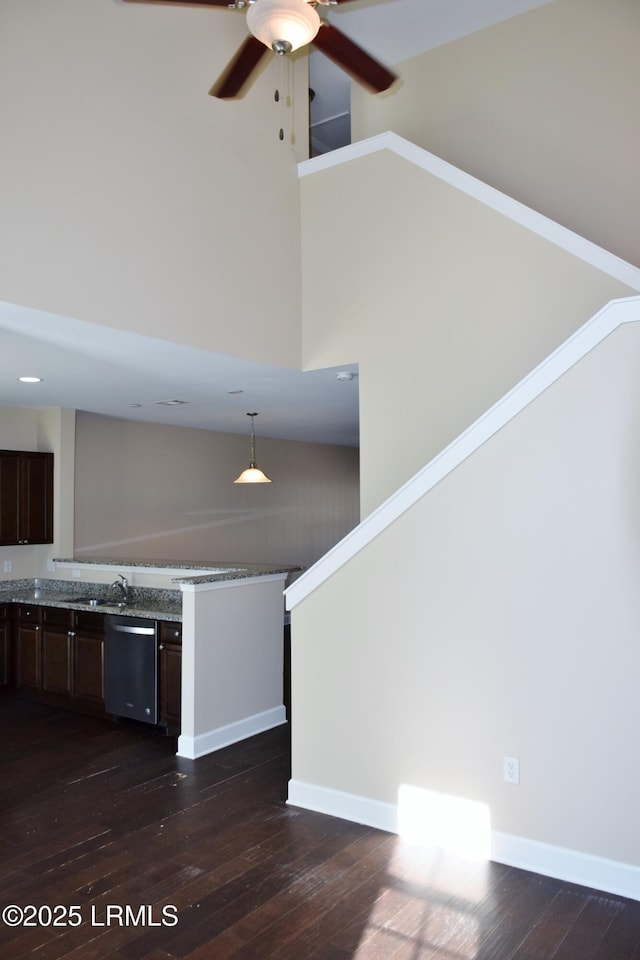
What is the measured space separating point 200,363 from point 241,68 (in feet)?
6.82

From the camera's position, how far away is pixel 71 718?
5.77 meters

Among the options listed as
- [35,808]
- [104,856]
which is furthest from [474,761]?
[35,808]

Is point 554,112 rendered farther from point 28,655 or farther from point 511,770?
point 28,655

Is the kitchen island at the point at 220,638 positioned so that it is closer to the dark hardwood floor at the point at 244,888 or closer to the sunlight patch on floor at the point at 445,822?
the dark hardwood floor at the point at 244,888

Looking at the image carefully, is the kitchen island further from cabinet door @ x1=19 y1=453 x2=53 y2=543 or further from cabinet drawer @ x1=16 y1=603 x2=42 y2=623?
cabinet door @ x1=19 y1=453 x2=53 y2=543

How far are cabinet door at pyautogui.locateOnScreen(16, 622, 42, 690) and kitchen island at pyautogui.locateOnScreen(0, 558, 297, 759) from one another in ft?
1.17

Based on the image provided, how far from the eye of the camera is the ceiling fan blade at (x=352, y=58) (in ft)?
9.98

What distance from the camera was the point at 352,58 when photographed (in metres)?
3.18

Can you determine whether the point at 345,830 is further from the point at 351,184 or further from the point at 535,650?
the point at 351,184

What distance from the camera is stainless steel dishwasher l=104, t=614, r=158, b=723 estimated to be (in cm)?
520

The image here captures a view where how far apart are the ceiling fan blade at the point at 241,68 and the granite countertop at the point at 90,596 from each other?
3.25 meters

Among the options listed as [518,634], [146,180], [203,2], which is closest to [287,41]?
[203,2]

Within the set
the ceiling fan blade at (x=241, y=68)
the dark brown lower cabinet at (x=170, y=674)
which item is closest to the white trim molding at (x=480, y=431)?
the dark brown lower cabinet at (x=170, y=674)

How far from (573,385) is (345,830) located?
2.48 meters
